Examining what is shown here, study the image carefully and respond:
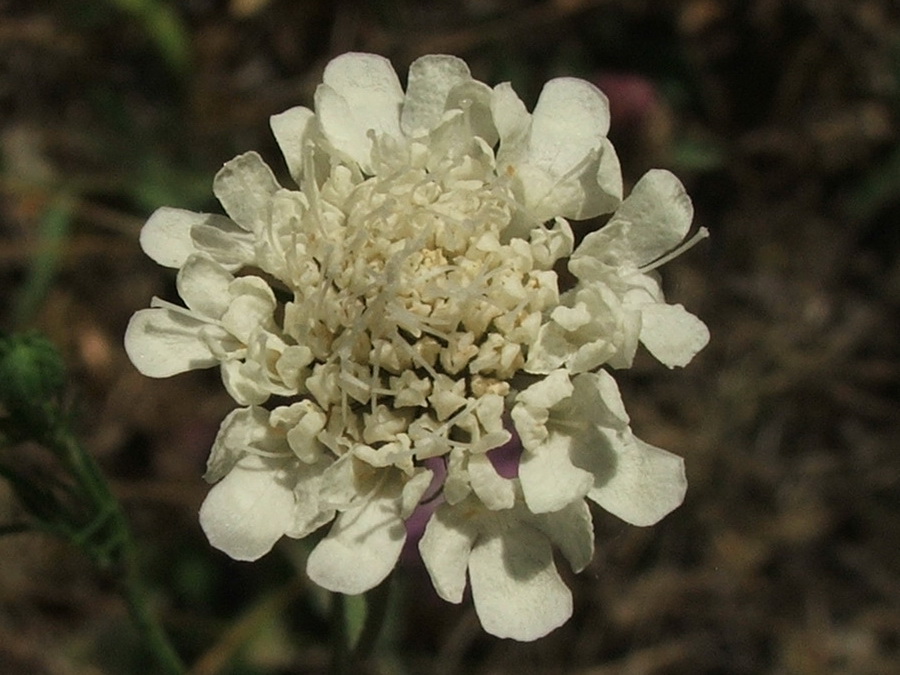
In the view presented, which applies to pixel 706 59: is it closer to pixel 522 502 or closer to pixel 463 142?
pixel 463 142

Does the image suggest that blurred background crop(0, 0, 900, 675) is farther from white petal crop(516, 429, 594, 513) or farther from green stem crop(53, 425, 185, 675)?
white petal crop(516, 429, 594, 513)

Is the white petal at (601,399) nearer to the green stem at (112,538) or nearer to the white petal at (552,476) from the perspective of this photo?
the white petal at (552,476)

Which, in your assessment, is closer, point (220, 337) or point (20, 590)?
point (220, 337)

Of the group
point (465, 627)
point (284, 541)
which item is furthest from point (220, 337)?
point (465, 627)

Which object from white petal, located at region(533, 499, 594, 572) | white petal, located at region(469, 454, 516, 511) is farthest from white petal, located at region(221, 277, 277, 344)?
white petal, located at region(533, 499, 594, 572)

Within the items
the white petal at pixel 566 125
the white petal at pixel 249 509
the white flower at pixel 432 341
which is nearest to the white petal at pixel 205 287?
the white flower at pixel 432 341

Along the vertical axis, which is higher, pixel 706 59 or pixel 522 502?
pixel 522 502

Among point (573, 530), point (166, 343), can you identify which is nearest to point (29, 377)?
point (166, 343)

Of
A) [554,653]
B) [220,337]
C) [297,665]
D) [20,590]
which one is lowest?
[554,653]
